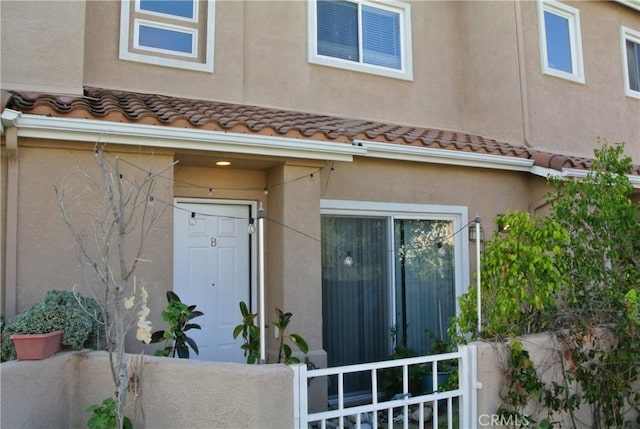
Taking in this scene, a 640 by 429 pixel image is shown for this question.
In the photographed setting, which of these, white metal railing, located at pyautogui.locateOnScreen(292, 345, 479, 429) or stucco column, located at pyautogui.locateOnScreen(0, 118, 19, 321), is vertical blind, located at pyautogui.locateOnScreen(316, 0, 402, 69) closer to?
stucco column, located at pyautogui.locateOnScreen(0, 118, 19, 321)

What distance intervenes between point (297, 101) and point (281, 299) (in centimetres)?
410

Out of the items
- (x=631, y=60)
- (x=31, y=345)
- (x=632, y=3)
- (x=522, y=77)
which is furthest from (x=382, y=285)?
(x=632, y=3)

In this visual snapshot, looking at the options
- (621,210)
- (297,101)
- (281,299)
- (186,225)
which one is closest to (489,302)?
(621,210)

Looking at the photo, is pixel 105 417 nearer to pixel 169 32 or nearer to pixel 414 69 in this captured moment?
pixel 169 32

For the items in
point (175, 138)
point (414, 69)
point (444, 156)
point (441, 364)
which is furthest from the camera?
point (414, 69)

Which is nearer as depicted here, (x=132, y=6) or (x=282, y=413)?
(x=282, y=413)

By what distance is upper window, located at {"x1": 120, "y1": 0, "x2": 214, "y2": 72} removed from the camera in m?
8.72

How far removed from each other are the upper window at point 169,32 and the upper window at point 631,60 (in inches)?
407

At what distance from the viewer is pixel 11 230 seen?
6.17 m

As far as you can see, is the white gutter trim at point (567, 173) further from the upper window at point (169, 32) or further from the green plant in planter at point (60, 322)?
the green plant in planter at point (60, 322)

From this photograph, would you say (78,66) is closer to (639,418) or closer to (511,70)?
(511,70)

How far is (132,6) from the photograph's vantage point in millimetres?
8789

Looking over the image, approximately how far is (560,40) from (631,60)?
2.87 metres

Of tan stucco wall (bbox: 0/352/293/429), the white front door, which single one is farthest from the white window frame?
tan stucco wall (bbox: 0/352/293/429)
